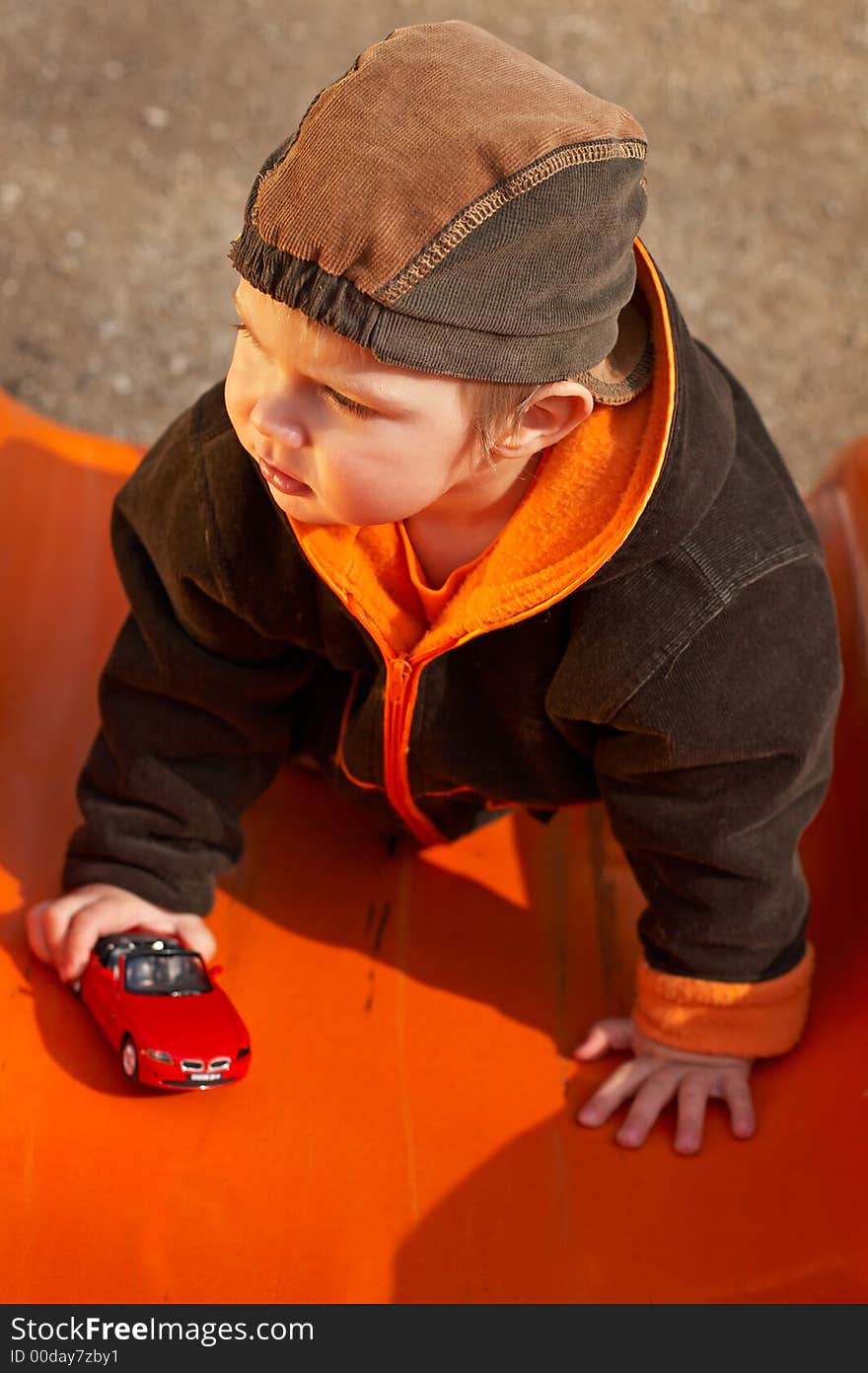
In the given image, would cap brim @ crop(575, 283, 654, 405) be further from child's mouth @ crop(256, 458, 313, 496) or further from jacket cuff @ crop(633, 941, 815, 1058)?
jacket cuff @ crop(633, 941, 815, 1058)

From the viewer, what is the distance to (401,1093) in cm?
124

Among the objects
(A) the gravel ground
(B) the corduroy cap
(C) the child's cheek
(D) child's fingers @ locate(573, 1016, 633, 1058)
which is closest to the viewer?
(B) the corduroy cap

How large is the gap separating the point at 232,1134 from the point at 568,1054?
279 mm

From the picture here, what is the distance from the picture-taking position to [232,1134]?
1.18 meters

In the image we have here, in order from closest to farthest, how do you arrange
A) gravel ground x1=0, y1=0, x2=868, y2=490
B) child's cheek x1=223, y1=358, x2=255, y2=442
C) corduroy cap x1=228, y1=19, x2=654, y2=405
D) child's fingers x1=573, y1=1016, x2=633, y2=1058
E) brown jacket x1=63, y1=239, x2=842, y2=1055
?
1. corduroy cap x1=228, y1=19, x2=654, y2=405
2. child's cheek x1=223, y1=358, x2=255, y2=442
3. brown jacket x1=63, y1=239, x2=842, y2=1055
4. child's fingers x1=573, y1=1016, x2=633, y2=1058
5. gravel ground x1=0, y1=0, x2=868, y2=490

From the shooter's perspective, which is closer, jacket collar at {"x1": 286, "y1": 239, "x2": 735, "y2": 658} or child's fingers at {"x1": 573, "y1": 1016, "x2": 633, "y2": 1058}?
jacket collar at {"x1": 286, "y1": 239, "x2": 735, "y2": 658}

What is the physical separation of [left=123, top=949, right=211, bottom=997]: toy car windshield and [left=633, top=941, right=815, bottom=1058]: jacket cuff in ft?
1.11

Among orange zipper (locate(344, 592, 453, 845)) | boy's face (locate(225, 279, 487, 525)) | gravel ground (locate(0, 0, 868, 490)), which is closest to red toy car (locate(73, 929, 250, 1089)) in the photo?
orange zipper (locate(344, 592, 453, 845))

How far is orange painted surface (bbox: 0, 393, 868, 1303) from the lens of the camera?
43.4 inches

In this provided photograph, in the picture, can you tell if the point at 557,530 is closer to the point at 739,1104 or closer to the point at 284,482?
the point at 284,482

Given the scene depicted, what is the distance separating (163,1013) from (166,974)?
0.04 meters

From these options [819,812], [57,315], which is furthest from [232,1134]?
[57,315]

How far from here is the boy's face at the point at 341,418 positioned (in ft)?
2.80

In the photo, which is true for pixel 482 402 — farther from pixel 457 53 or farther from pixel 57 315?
pixel 57 315
